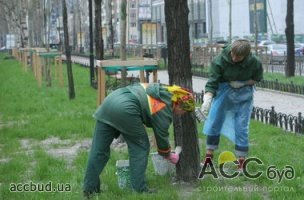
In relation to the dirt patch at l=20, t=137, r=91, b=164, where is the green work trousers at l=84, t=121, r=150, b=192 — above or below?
above

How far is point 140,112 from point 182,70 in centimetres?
100

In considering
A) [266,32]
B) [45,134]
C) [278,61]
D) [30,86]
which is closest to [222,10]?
[266,32]

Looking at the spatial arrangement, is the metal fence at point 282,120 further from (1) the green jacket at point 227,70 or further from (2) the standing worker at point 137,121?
(2) the standing worker at point 137,121

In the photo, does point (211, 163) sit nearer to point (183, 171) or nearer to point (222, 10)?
point (183, 171)

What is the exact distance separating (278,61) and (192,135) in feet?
103

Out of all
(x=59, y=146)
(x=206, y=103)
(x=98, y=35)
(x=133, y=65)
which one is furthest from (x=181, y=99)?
(x=98, y=35)

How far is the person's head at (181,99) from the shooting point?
6297 millimetres

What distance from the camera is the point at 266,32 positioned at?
214 ft

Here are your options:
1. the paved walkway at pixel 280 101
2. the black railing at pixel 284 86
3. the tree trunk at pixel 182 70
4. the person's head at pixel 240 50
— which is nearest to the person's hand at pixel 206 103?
the tree trunk at pixel 182 70

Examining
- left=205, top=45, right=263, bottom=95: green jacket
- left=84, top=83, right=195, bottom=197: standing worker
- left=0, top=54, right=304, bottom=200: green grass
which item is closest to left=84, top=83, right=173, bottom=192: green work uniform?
left=84, top=83, right=195, bottom=197: standing worker

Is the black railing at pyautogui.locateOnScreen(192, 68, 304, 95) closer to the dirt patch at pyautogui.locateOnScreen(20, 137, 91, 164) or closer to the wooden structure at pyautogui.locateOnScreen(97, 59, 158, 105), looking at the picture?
the wooden structure at pyautogui.locateOnScreen(97, 59, 158, 105)

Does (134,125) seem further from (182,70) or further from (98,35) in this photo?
(98,35)

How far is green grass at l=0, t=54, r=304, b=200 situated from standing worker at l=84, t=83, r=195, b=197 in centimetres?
26

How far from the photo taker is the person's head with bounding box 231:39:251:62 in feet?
23.1
